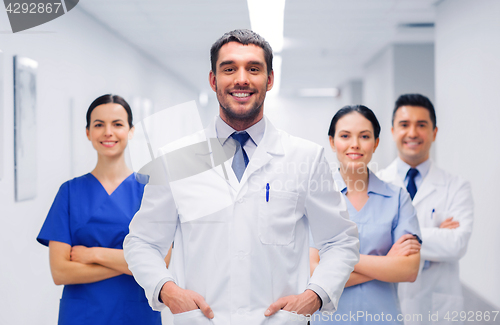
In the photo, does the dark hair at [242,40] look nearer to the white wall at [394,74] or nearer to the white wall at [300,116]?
the white wall at [300,116]

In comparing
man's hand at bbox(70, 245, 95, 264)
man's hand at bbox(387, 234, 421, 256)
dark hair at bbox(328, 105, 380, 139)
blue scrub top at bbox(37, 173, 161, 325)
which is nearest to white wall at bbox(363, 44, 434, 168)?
dark hair at bbox(328, 105, 380, 139)

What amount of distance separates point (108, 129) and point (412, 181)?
1.43 metres

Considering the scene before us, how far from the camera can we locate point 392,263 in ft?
4.31

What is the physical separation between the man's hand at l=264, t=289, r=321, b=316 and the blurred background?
0.95m

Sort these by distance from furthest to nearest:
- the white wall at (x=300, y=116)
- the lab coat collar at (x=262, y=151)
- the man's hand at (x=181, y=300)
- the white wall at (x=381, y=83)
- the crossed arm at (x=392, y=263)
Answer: the white wall at (x=381, y=83), the white wall at (x=300, y=116), the crossed arm at (x=392, y=263), the lab coat collar at (x=262, y=151), the man's hand at (x=181, y=300)

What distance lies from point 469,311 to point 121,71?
7.93 feet

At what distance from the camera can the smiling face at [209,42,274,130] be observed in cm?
107

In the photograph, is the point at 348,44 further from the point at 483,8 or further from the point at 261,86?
the point at 261,86

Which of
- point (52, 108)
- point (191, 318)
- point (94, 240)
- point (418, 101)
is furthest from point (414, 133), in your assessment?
point (52, 108)

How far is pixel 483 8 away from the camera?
7.38ft

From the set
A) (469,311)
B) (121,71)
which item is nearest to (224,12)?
(121,71)

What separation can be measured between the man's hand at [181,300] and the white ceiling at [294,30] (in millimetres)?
1244

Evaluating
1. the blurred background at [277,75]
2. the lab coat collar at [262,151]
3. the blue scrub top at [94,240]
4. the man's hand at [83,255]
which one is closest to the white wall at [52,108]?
the blurred background at [277,75]

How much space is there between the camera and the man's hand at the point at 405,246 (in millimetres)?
1324
